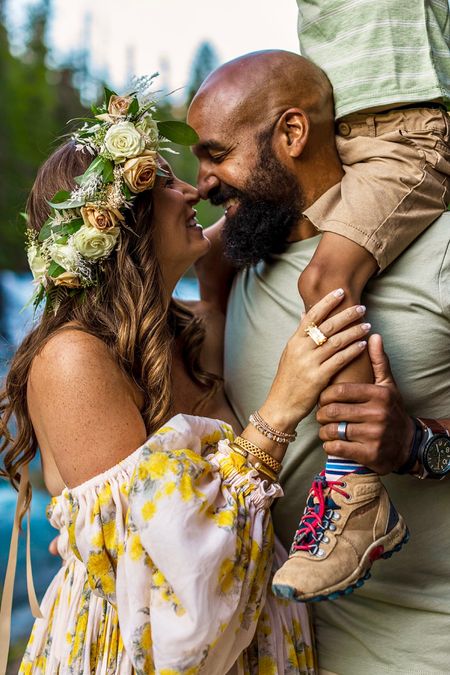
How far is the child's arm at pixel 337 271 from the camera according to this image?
185 centimetres

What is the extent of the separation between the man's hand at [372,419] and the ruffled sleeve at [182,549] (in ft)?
0.70

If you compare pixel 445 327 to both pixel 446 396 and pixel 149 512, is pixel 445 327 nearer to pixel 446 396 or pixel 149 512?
pixel 446 396

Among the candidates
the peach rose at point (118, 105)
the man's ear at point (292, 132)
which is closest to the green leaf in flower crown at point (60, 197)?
the peach rose at point (118, 105)

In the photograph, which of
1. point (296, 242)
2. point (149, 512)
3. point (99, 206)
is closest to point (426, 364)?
point (296, 242)

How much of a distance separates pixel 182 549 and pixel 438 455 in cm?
68

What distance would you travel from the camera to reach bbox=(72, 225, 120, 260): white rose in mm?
1956

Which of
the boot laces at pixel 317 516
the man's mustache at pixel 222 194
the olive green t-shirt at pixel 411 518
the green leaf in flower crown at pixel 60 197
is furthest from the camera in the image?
the man's mustache at pixel 222 194

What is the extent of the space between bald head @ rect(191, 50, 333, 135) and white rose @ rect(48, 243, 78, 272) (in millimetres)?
601

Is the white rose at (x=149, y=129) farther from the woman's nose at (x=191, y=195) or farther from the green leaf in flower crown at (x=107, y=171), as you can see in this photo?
the woman's nose at (x=191, y=195)

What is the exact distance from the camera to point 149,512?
157 cm

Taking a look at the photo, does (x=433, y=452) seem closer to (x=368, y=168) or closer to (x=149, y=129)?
(x=368, y=168)

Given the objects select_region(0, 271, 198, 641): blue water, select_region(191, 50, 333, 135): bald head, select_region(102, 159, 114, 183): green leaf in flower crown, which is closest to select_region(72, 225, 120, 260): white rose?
select_region(102, 159, 114, 183): green leaf in flower crown

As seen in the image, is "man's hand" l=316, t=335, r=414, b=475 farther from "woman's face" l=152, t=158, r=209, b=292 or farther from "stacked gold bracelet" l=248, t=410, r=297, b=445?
"woman's face" l=152, t=158, r=209, b=292

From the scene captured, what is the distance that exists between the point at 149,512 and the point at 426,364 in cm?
83
